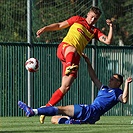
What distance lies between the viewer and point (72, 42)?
13.2m

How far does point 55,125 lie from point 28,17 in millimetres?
6649

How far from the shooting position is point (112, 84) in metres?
11.8

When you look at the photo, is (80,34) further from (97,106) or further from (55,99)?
(97,106)

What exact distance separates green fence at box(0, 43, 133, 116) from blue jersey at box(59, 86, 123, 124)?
656 cm

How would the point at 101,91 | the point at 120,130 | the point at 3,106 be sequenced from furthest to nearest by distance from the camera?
the point at 3,106
the point at 101,91
the point at 120,130

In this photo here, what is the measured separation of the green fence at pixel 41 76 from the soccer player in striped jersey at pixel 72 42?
4979mm

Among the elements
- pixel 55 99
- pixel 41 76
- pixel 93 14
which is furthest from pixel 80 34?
pixel 41 76

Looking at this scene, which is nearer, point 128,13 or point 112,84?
point 112,84

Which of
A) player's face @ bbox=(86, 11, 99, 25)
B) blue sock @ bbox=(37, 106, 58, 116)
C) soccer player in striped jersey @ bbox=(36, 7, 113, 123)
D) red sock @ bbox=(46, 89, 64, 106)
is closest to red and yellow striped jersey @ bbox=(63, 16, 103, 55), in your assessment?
soccer player in striped jersey @ bbox=(36, 7, 113, 123)

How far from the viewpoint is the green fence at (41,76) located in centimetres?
→ 1839

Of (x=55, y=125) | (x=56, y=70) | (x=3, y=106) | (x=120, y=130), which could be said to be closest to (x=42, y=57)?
(x=56, y=70)

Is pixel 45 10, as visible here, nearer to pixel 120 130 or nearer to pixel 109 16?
pixel 109 16

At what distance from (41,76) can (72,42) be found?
5.67 meters

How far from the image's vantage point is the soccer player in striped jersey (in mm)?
12547
